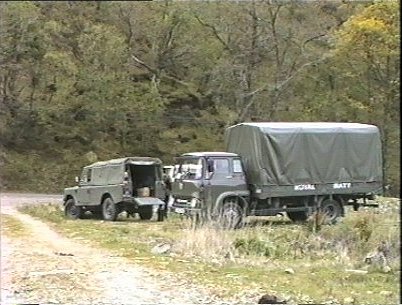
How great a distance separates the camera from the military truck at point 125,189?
67.5ft

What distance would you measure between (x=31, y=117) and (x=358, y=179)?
23085 millimetres

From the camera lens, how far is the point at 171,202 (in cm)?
1930

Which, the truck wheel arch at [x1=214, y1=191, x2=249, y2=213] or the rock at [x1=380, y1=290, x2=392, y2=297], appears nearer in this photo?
the rock at [x1=380, y1=290, x2=392, y2=297]

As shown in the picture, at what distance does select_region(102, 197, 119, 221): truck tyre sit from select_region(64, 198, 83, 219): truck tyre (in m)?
1.58

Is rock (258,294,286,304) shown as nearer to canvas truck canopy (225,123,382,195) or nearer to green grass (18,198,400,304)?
green grass (18,198,400,304)

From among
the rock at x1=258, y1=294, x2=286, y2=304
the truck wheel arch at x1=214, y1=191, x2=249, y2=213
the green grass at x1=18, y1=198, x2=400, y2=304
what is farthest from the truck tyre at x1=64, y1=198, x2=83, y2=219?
the rock at x1=258, y1=294, x2=286, y2=304

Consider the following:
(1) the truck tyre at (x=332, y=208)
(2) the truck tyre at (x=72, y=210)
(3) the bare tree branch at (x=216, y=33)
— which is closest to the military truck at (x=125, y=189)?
(2) the truck tyre at (x=72, y=210)

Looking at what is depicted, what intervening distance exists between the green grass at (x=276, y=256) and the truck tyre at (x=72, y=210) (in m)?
4.69

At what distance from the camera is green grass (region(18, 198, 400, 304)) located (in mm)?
10117

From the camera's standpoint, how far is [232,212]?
1794 centimetres

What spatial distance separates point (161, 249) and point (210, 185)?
188 inches

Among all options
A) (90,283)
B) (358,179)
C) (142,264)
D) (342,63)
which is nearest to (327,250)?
(142,264)

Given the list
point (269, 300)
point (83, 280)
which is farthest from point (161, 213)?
point (269, 300)

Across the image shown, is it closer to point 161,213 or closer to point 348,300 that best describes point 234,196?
point 161,213
